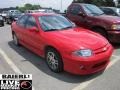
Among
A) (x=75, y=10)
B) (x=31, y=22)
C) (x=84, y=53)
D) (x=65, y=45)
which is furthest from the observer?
(x=75, y=10)

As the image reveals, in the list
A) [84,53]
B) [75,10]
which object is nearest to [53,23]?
[84,53]

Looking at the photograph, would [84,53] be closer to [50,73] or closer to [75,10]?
[50,73]

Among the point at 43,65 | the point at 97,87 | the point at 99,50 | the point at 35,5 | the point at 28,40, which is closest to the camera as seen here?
the point at 97,87

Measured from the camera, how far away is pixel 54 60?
5715 mm

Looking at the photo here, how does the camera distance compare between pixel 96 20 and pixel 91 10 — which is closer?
pixel 96 20

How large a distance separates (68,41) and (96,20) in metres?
3.44

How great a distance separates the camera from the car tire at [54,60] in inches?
217

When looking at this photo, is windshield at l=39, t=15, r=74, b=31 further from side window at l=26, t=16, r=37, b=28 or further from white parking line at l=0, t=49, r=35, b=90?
white parking line at l=0, t=49, r=35, b=90

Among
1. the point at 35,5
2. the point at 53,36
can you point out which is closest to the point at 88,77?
the point at 53,36

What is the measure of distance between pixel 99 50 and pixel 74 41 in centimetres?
64

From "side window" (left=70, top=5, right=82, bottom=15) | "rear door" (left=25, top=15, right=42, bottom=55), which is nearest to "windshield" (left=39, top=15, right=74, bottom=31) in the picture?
"rear door" (left=25, top=15, right=42, bottom=55)

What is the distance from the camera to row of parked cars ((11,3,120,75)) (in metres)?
5.16

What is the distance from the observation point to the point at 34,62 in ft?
22.2

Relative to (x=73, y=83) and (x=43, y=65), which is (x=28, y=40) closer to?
(x=43, y=65)
